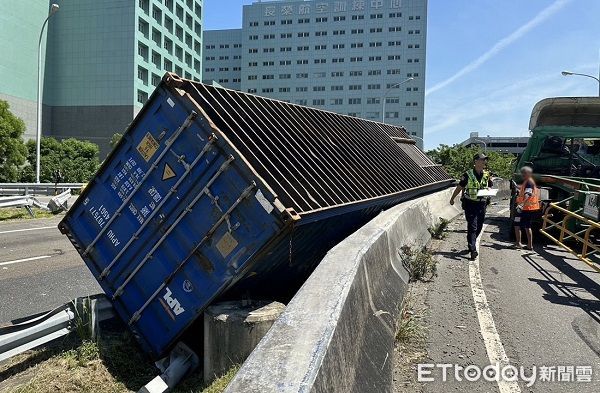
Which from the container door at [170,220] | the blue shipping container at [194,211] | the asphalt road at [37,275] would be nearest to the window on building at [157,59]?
the asphalt road at [37,275]

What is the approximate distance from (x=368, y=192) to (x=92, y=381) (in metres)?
5.07

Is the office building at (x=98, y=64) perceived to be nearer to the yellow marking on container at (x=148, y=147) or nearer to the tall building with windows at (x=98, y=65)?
the tall building with windows at (x=98, y=65)

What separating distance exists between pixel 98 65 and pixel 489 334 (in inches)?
2453

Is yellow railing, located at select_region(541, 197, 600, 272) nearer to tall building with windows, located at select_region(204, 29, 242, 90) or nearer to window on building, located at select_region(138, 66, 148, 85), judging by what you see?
window on building, located at select_region(138, 66, 148, 85)

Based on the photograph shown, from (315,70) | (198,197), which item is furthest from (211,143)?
(315,70)

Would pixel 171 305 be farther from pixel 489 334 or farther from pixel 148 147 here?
pixel 489 334

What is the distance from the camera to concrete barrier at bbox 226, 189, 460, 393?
213cm

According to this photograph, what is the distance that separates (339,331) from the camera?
9.09 feet

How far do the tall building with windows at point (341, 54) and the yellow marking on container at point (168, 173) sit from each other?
96.6 m

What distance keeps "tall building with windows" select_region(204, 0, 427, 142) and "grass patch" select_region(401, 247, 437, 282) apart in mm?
94708

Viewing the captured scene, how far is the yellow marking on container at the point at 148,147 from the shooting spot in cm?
544

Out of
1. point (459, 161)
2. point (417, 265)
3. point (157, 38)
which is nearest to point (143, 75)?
point (157, 38)

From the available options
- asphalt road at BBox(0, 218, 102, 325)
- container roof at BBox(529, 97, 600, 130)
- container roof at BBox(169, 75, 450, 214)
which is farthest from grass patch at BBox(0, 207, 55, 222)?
container roof at BBox(529, 97, 600, 130)

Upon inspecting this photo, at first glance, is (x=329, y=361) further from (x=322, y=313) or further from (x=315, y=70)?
(x=315, y=70)
